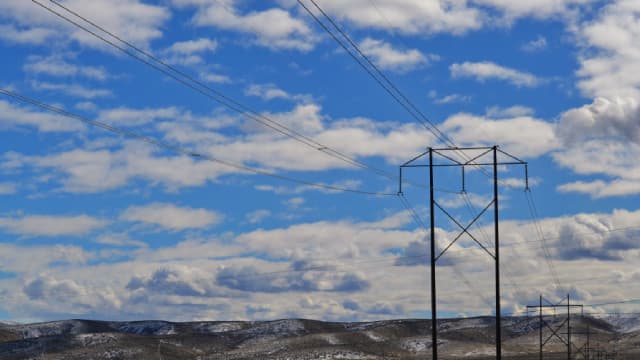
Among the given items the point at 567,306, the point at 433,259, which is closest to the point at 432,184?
the point at 433,259

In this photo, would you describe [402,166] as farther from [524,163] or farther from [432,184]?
[524,163]

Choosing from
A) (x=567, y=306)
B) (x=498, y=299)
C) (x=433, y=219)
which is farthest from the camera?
(x=567, y=306)

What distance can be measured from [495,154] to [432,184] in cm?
679

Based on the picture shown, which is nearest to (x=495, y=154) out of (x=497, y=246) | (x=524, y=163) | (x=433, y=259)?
(x=524, y=163)

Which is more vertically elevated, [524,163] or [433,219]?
[524,163]

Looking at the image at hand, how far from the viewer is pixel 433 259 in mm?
55719

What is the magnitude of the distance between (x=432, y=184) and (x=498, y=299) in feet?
28.2

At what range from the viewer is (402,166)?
59.2m

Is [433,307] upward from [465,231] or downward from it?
downward

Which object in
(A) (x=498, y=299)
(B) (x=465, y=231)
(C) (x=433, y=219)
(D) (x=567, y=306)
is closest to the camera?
(B) (x=465, y=231)

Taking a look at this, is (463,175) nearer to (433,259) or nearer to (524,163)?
(524,163)

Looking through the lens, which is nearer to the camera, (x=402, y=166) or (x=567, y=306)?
(x=402, y=166)

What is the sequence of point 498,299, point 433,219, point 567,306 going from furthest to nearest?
point 567,306
point 498,299
point 433,219

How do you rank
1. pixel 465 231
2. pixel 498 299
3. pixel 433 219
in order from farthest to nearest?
pixel 498 299 → pixel 433 219 → pixel 465 231
